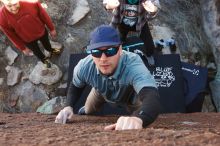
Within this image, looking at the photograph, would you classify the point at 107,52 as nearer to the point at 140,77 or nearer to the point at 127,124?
the point at 140,77

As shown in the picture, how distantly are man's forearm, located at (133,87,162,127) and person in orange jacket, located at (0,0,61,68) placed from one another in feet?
8.21

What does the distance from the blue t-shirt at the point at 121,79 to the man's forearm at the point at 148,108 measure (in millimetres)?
110

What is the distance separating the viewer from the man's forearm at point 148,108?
2074 mm

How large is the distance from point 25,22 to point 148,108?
276 centimetres

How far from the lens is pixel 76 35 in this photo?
554 cm

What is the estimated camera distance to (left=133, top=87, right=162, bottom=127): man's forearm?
2.07 metres

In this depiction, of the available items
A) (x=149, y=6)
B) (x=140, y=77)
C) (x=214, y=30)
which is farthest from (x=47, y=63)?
(x=140, y=77)

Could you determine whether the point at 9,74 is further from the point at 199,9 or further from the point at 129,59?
the point at 129,59

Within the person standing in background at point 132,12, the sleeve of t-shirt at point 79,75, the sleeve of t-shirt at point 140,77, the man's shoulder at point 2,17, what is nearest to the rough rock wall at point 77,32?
the man's shoulder at point 2,17

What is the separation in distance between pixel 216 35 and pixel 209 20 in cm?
25

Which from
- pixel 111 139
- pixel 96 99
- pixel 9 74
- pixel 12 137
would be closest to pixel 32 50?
pixel 9 74

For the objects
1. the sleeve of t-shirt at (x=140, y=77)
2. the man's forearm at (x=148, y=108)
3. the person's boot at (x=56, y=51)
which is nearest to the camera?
the man's forearm at (x=148, y=108)

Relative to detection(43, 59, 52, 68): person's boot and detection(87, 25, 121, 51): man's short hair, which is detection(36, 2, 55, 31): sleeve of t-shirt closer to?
detection(43, 59, 52, 68): person's boot

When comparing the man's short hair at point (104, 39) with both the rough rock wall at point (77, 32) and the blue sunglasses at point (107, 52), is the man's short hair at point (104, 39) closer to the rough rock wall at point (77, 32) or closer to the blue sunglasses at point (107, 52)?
the blue sunglasses at point (107, 52)
